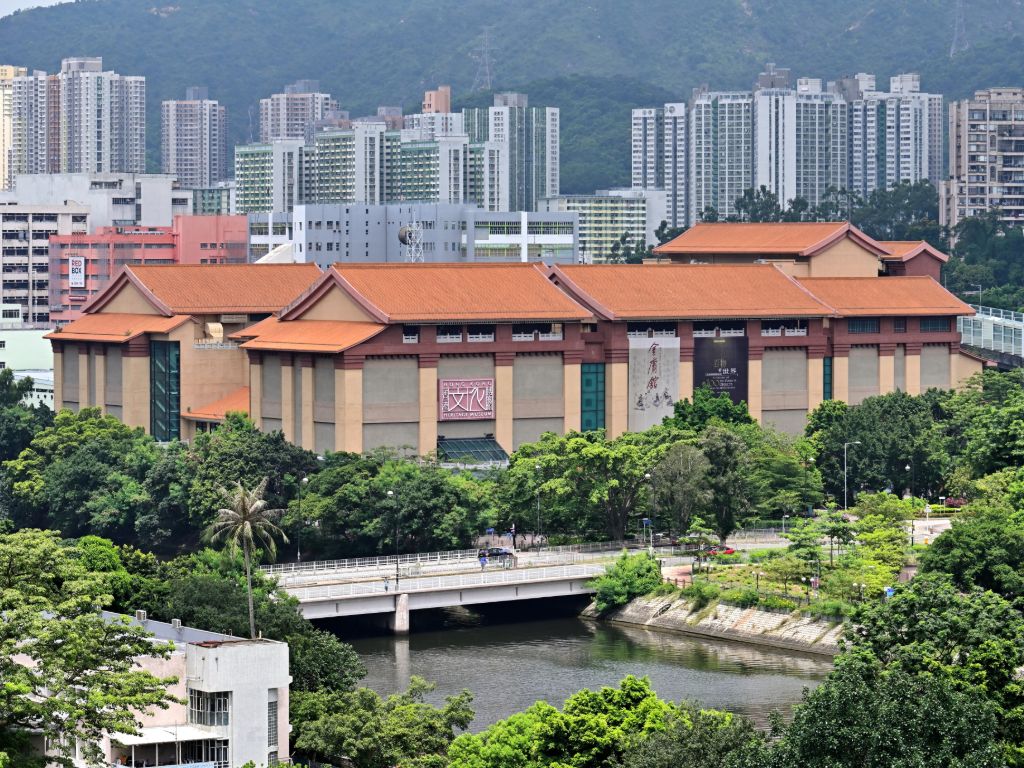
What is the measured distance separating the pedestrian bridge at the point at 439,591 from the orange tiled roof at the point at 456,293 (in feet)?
51.1

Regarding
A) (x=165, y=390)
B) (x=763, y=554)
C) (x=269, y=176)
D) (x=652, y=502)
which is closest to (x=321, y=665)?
(x=763, y=554)

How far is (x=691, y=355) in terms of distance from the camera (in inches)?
3684

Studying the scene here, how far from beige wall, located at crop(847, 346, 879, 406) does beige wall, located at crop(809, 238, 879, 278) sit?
448 cm

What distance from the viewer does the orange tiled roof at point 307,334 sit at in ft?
279

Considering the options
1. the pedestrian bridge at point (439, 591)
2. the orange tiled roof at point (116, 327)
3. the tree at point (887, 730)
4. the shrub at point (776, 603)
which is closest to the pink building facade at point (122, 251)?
the orange tiled roof at point (116, 327)

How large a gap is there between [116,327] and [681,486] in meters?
28.9

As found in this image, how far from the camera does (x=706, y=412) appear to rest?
8844 cm

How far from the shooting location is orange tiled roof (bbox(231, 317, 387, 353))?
8512cm

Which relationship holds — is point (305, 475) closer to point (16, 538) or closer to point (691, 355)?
point (691, 355)

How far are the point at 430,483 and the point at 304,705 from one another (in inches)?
1026

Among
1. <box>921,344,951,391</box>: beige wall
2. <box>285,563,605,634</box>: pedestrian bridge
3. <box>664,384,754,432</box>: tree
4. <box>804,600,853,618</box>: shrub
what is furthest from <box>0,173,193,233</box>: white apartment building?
<box>804,600,853,618</box>: shrub

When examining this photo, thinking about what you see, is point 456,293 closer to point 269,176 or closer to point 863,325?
point 863,325

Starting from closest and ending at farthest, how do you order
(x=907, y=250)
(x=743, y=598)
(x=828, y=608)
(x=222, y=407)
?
(x=828, y=608) → (x=743, y=598) → (x=222, y=407) → (x=907, y=250)

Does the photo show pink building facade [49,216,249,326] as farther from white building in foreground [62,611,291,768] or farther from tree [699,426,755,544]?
white building in foreground [62,611,291,768]
